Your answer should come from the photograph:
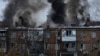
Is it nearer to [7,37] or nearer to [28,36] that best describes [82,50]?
[28,36]

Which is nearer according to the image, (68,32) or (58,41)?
(68,32)

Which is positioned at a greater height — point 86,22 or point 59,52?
point 86,22

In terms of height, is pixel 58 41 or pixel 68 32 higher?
pixel 68 32

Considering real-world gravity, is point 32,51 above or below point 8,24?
below

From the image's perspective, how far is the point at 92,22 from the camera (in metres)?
55.9

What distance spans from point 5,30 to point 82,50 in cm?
1157

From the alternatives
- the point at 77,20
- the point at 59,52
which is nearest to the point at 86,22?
the point at 77,20

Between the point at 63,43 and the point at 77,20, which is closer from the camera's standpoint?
the point at 63,43

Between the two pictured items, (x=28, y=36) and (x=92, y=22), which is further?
(x=92, y=22)

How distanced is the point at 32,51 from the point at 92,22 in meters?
10.5

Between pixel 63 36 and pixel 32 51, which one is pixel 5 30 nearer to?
pixel 32 51

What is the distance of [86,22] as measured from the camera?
53531 mm

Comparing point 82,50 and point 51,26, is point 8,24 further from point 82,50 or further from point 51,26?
point 82,50

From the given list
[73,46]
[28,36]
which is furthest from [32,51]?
[73,46]
